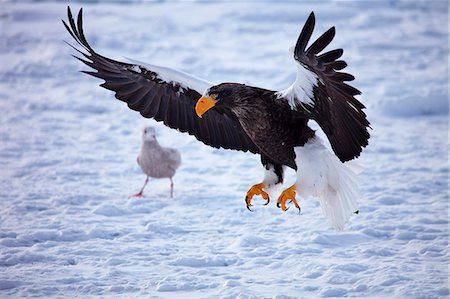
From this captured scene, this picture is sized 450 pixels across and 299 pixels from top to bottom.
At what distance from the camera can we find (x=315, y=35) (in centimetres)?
1188

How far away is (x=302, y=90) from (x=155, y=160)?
243 cm

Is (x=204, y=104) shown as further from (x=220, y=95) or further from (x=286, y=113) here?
(x=286, y=113)

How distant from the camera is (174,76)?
4.84 meters

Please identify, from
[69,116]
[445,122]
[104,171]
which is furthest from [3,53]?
[445,122]

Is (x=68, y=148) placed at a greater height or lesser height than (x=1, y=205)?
greater

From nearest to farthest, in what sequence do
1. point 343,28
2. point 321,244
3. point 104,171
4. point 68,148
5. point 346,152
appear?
point 346,152
point 321,244
point 104,171
point 68,148
point 343,28

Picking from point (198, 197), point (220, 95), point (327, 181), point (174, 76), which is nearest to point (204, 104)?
point (220, 95)

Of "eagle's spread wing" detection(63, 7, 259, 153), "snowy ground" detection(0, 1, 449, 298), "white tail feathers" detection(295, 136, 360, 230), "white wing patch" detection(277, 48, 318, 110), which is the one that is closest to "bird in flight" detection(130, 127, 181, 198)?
"snowy ground" detection(0, 1, 449, 298)

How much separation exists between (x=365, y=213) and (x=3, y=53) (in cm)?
774

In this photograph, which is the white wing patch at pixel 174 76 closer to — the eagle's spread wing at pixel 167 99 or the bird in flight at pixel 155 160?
the eagle's spread wing at pixel 167 99

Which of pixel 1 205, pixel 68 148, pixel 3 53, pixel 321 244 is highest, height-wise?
pixel 3 53

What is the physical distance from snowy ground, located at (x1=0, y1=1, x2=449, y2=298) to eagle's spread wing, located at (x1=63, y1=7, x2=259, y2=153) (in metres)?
0.76

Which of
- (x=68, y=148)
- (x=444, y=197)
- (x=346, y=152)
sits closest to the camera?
(x=346, y=152)

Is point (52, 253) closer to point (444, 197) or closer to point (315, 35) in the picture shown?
point (444, 197)
